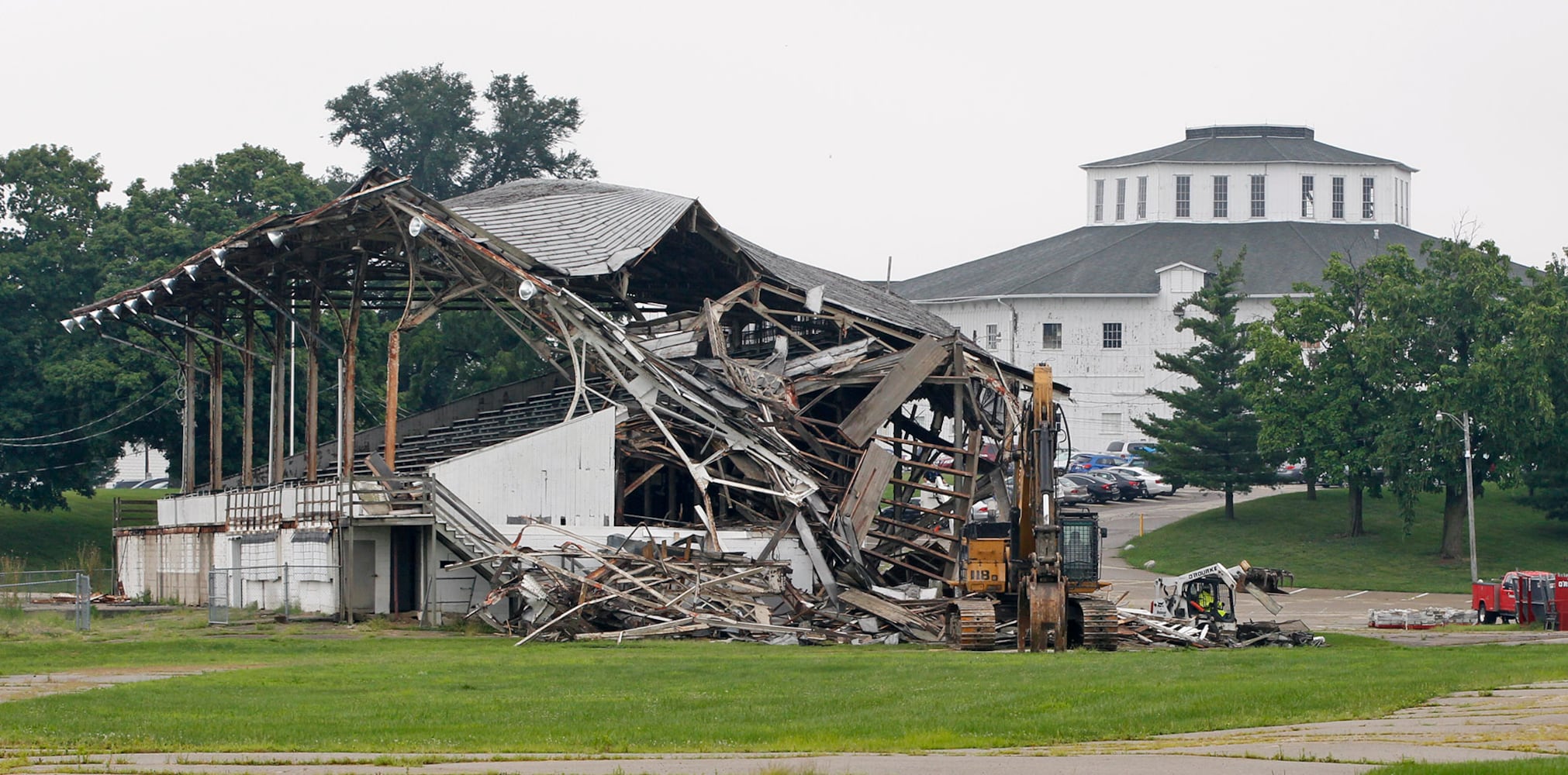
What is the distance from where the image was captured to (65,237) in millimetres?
74688

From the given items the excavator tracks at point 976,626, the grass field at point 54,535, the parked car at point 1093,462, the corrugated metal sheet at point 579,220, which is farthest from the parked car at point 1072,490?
the excavator tracks at point 976,626

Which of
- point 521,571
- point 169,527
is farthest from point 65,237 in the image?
point 521,571

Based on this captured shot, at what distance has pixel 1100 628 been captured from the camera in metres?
35.3

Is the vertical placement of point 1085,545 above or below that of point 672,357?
below

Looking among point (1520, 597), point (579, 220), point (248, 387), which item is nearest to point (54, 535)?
point (248, 387)

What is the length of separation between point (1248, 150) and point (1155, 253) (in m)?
11.7

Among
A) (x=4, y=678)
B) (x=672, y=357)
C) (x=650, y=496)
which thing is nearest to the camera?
(x=4, y=678)

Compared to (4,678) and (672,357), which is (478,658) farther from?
(672,357)

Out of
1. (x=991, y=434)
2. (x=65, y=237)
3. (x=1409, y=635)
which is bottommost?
(x=1409, y=635)

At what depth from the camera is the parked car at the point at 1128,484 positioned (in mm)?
87688

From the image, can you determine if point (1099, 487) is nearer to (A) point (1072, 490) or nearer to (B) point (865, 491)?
(A) point (1072, 490)

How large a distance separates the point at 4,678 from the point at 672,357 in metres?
23.3

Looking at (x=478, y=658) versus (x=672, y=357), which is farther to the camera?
(x=672, y=357)

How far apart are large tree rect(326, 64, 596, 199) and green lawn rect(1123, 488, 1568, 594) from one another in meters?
43.4
